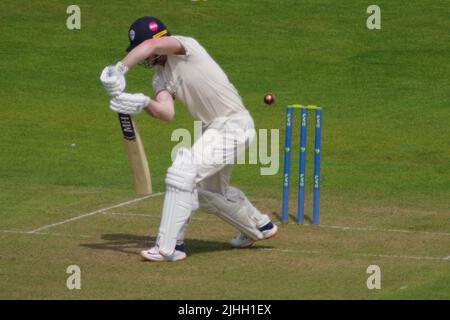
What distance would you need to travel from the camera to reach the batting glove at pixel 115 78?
10289mm

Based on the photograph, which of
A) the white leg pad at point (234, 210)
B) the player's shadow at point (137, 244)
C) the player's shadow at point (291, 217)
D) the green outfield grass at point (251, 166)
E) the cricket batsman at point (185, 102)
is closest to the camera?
the green outfield grass at point (251, 166)

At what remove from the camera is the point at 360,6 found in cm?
2509

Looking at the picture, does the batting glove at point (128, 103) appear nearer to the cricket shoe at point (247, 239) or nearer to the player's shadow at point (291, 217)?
the cricket shoe at point (247, 239)

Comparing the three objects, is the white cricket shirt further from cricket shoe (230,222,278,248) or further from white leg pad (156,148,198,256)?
cricket shoe (230,222,278,248)

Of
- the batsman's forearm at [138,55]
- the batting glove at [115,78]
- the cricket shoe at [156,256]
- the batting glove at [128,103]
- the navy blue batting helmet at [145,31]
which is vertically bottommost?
the cricket shoe at [156,256]

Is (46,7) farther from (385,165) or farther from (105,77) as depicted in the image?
(105,77)

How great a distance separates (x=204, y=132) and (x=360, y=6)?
14917mm

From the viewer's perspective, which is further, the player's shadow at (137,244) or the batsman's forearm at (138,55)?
the player's shadow at (137,244)

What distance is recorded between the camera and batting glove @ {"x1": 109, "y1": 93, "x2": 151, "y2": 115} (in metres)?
10.4

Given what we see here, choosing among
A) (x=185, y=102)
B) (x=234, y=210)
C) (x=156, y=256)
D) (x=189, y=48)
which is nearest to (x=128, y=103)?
(x=185, y=102)

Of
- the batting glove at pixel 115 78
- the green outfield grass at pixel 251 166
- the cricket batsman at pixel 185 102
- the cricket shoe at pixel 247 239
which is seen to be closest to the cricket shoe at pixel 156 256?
the cricket batsman at pixel 185 102

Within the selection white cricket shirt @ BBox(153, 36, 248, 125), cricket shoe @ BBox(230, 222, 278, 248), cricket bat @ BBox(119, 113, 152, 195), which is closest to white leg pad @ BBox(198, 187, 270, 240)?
cricket shoe @ BBox(230, 222, 278, 248)

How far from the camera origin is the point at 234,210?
11070mm

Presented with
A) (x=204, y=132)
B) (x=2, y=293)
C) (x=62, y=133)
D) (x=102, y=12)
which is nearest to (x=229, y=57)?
(x=102, y=12)
